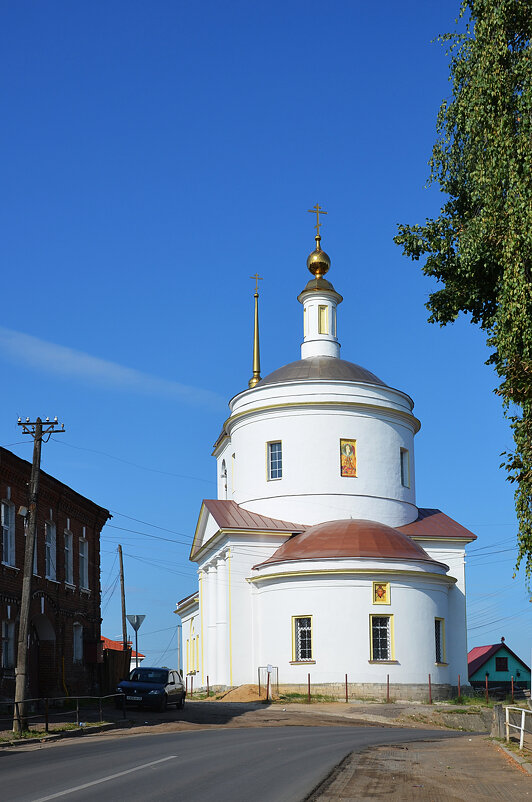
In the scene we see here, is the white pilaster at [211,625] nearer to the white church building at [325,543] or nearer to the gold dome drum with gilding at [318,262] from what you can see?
the white church building at [325,543]

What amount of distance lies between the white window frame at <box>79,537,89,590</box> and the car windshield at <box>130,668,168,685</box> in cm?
483

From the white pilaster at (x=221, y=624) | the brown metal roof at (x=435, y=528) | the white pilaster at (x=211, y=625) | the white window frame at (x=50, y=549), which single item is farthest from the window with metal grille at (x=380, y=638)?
the white window frame at (x=50, y=549)

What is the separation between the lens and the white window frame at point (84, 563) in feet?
116

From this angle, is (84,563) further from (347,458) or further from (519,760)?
(519,760)

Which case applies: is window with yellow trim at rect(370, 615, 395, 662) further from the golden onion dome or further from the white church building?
the golden onion dome

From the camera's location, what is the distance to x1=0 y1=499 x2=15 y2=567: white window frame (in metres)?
27.6

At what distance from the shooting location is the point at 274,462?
46000 mm

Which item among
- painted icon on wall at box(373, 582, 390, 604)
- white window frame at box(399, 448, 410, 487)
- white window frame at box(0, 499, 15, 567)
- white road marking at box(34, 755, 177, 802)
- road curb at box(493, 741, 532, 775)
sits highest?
white window frame at box(399, 448, 410, 487)

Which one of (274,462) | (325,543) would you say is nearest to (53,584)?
(325,543)

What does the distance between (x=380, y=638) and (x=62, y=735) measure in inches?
752

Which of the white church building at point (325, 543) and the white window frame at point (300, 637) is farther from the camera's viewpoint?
the white window frame at point (300, 637)

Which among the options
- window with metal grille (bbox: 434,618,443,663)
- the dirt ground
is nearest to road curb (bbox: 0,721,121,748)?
the dirt ground

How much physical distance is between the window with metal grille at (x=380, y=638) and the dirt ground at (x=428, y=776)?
20.6m

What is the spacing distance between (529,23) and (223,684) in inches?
1262
